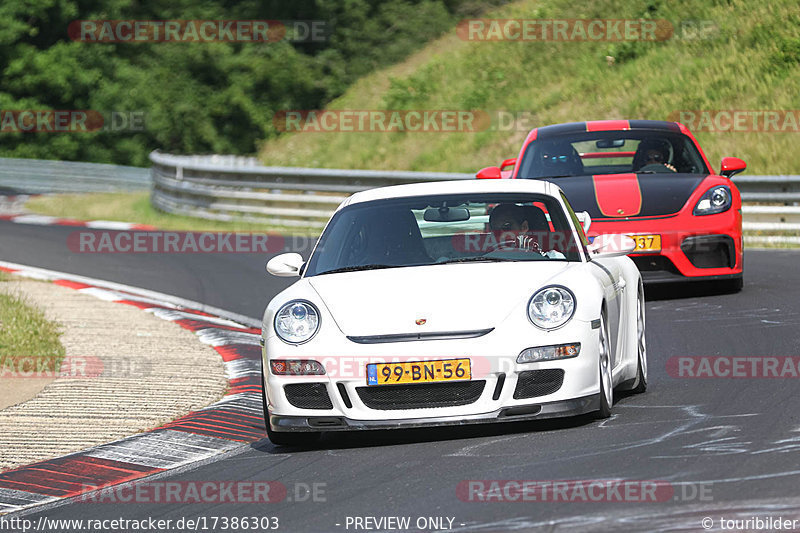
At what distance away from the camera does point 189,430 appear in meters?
7.57

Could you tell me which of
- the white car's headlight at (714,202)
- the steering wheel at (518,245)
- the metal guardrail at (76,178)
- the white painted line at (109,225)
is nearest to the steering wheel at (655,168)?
the white car's headlight at (714,202)

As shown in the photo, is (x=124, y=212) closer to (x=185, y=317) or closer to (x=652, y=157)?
(x=185, y=317)

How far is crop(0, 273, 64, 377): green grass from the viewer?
10.2 meters

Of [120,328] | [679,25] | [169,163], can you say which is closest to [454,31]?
[679,25]

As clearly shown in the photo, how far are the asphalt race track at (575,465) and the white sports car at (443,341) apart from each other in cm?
19

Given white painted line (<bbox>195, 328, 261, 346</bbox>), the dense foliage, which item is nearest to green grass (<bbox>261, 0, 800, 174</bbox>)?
the dense foliage

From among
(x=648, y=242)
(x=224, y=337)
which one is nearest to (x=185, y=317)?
(x=224, y=337)

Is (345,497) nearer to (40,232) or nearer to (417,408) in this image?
(417,408)

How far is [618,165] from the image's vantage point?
12.1 metres

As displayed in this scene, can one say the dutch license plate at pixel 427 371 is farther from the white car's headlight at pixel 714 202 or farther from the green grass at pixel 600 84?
the green grass at pixel 600 84

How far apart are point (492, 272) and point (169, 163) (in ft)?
64.3

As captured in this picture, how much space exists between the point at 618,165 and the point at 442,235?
475 cm

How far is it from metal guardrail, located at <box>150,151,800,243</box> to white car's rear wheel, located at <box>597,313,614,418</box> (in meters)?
10.7

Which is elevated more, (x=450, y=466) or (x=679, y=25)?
(x=679, y=25)
